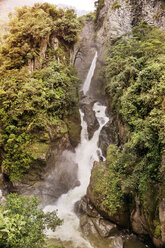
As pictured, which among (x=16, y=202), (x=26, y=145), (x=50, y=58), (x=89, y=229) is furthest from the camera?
(x=50, y=58)

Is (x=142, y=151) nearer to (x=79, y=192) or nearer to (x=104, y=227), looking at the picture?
(x=104, y=227)

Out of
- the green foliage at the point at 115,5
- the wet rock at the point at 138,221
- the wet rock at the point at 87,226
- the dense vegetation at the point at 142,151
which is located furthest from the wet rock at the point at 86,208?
the green foliage at the point at 115,5

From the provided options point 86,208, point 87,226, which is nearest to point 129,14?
point 86,208

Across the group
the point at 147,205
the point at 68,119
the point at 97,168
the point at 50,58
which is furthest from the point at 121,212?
the point at 50,58

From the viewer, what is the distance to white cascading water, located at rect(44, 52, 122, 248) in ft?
28.4

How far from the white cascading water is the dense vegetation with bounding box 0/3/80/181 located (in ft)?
11.9

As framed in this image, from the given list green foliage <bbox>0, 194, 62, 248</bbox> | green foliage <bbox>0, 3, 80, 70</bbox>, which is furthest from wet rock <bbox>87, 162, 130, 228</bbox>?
green foliage <bbox>0, 3, 80, 70</bbox>

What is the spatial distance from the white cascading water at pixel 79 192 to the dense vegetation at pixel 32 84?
143 inches

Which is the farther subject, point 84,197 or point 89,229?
point 84,197

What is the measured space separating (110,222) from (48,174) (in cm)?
537

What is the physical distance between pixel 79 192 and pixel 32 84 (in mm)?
9364

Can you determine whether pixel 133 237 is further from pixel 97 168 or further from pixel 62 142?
pixel 62 142

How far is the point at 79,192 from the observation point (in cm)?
1213

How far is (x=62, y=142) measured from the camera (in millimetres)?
13047
